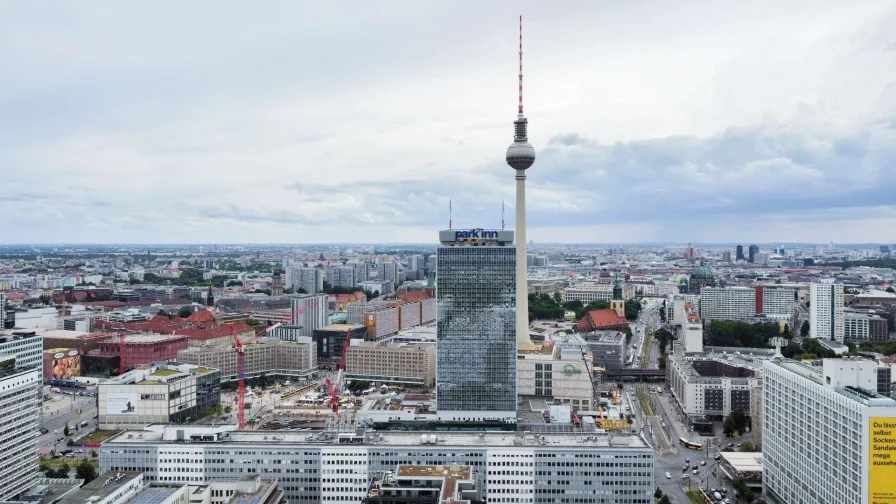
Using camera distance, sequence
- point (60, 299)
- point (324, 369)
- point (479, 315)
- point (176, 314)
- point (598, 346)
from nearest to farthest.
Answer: point (479, 315), point (598, 346), point (324, 369), point (176, 314), point (60, 299)

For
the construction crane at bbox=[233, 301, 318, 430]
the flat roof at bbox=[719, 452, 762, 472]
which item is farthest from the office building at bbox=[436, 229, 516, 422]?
the construction crane at bbox=[233, 301, 318, 430]

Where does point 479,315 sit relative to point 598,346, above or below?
above

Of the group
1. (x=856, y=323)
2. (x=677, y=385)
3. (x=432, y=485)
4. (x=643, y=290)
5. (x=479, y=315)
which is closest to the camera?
(x=432, y=485)

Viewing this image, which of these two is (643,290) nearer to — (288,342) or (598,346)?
(598,346)

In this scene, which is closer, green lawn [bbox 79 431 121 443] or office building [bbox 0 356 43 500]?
office building [bbox 0 356 43 500]

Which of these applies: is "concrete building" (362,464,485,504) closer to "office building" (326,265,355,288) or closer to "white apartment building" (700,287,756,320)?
"white apartment building" (700,287,756,320)

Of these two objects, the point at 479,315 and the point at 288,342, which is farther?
the point at 288,342

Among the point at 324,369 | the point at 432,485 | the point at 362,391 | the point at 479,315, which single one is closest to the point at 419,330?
the point at 324,369
